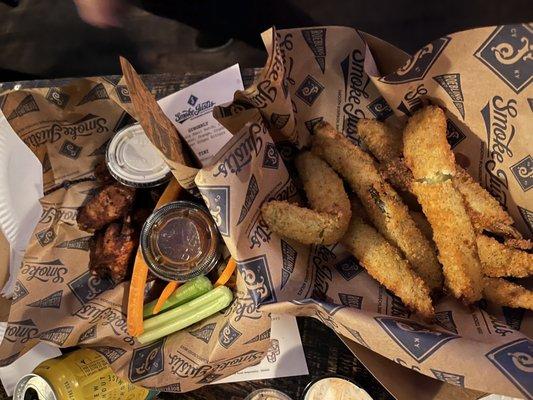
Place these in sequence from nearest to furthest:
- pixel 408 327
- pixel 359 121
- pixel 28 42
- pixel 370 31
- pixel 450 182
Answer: pixel 408 327 → pixel 450 182 → pixel 359 121 → pixel 370 31 → pixel 28 42

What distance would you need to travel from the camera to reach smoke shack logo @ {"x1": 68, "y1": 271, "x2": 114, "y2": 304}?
169 cm

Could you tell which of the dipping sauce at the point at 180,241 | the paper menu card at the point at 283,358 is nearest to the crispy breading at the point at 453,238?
the paper menu card at the point at 283,358

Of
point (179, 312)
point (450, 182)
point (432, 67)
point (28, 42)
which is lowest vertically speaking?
point (28, 42)

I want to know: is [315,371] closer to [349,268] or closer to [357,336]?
[349,268]

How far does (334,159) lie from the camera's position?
1589 mm

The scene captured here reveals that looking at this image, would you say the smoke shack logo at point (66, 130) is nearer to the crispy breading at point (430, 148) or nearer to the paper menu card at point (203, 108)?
the paper menu card at point (203, 108)

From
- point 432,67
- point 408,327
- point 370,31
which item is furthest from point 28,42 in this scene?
point 408,327

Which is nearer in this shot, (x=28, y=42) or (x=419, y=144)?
(x=419, y=144)

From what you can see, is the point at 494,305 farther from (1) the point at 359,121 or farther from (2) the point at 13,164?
(2) the point at 13,164

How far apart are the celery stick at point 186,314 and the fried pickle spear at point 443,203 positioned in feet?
1.98

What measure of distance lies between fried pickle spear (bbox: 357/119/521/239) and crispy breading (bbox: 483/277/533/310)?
0.14 metres

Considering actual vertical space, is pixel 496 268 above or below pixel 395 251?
above

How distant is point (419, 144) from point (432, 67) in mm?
200

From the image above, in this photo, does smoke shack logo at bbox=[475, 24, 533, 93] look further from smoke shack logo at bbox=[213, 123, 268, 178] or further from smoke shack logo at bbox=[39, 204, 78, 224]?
smoke shack logo at bbox=[39, 204, 78, 224]
